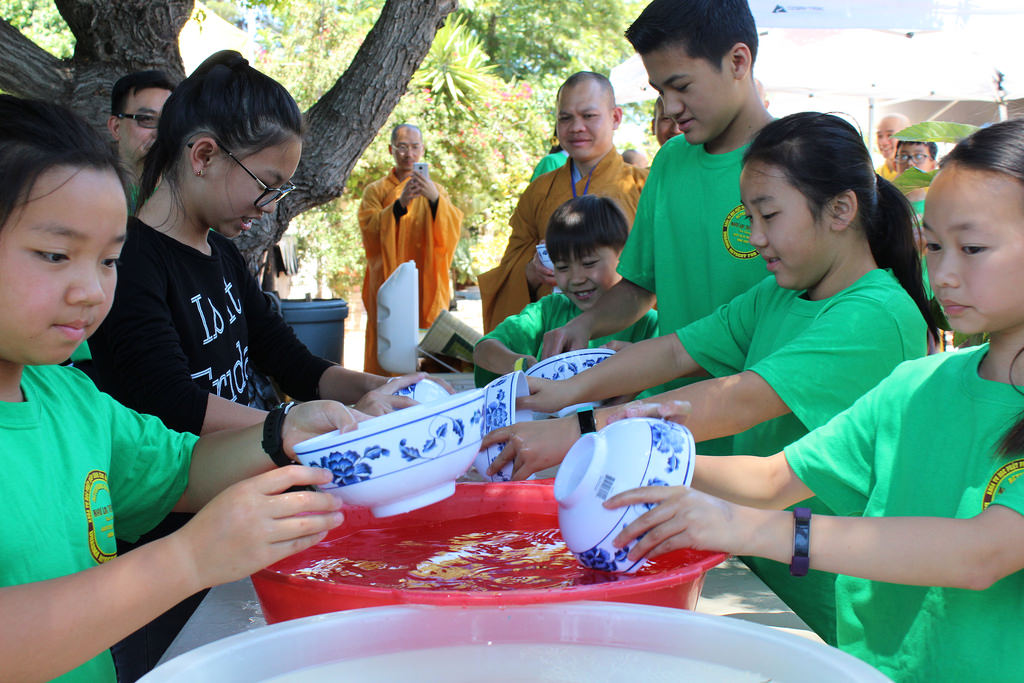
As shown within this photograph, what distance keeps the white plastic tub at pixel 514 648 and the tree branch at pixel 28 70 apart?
336cm

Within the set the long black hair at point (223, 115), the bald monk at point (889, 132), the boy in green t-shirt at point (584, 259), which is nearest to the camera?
the long black hair at point (223, 115)

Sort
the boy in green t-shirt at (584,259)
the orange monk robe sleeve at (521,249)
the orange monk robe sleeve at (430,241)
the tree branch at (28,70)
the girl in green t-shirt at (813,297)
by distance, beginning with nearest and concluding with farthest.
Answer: the girl in green t-shirt at (813,297) < the boy in green t-shirt at (584,259) < the tree branch at (28,70) < the orange monk robe sleeve at (521,249) < the orange monk robe sleeve at (430,241)

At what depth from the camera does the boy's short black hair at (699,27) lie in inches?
80.5

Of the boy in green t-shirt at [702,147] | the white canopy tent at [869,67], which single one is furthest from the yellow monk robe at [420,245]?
the boy in green t-shirt at [702,147]

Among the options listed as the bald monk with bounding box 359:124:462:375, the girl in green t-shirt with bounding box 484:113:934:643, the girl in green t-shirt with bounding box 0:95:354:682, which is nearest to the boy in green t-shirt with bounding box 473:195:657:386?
the girl in green t-shirt with bounding box 484:113:934:643

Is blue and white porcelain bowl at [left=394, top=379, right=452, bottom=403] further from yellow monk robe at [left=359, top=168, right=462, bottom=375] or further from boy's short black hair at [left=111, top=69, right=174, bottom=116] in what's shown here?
yellow monk robe at [left=359, top=168, right=462, bottom=375]

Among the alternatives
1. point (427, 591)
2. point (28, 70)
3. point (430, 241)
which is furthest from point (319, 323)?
point (427, 591)

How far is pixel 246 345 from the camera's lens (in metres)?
1.94

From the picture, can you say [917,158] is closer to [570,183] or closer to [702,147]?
[570,183]

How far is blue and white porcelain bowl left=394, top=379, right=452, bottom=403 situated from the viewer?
1548mm

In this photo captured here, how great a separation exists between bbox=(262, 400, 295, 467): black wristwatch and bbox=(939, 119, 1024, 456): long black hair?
3.08ft

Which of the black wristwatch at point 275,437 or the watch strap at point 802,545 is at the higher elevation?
the black wristwatch at point 275,437

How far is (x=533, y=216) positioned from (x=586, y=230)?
3.96ft

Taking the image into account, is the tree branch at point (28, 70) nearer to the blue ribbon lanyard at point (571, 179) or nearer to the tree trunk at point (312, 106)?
the tree trunk at point (312, 106)
